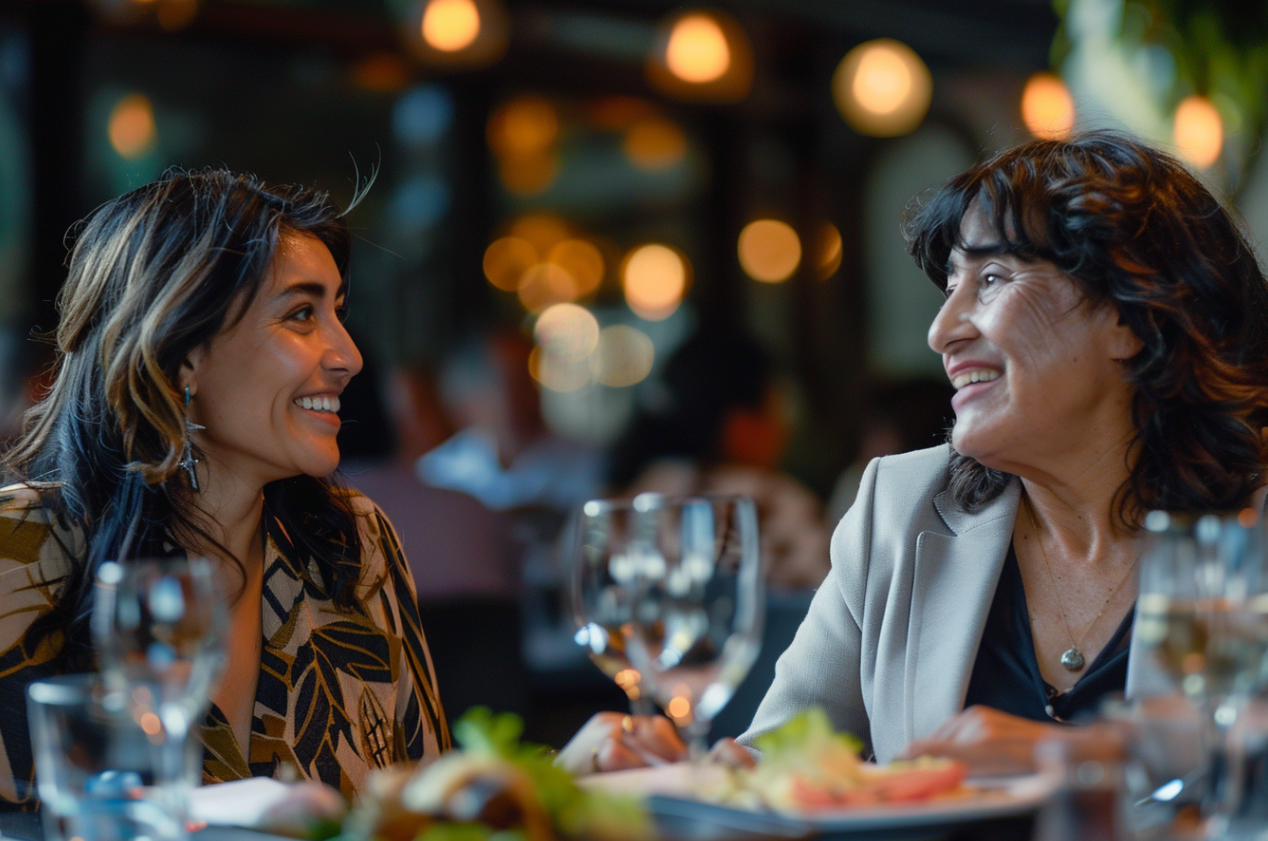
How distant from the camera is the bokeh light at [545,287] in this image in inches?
302

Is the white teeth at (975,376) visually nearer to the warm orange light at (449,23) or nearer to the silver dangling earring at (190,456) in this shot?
the silver dangling earring at (190,456)

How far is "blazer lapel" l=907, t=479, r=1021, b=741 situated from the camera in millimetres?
1767

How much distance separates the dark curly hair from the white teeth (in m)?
0.18

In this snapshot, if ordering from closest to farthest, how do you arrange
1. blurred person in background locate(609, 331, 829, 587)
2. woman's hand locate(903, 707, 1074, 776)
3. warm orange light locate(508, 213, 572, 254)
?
woman's hand locate(903, 707, 1074, 776) → blurred person in background locate(609, 331, 829, 587) → warm orange light locate(508, 213, 572, 254)

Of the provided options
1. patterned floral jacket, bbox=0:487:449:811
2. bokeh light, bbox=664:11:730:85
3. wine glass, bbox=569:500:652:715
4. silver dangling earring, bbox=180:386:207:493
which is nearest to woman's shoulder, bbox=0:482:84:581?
patterned floral jacket, bbox=0:487:449:811

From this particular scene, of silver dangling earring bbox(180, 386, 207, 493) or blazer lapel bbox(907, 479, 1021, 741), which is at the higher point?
silver dangling earring bbox(180, 386, 207, 493)

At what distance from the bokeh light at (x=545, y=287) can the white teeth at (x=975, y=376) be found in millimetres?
5850

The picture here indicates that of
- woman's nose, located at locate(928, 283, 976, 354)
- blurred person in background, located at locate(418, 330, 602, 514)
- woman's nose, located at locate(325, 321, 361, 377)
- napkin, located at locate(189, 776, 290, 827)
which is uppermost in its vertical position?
woman's nose, located at locate(325, 321, 361, 377)

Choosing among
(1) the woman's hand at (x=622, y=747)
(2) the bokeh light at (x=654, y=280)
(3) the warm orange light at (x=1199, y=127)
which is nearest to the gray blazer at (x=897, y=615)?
(1) the woman's hand at (x=622, y=747)

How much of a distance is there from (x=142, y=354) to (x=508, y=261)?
584 centimetres

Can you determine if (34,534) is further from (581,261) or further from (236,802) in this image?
(581,261)

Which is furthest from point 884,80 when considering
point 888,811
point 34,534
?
point 888,811

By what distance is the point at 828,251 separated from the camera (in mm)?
8344

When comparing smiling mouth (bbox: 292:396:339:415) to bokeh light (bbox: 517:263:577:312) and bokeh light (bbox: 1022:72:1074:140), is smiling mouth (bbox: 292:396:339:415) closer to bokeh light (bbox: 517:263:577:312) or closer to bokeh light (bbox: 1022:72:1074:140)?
bokeh light (bbox: 1022:72:1074:140)
